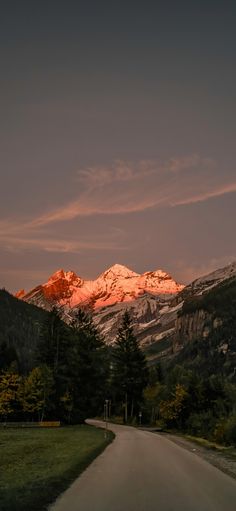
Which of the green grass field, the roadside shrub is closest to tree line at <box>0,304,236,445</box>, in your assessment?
the roadside shrub

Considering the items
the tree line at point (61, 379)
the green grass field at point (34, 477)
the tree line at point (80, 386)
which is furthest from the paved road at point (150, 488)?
the tree line at point (61, 379)

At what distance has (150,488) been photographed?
1609 centimetres

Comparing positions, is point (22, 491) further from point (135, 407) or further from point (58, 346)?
point (135, 407)

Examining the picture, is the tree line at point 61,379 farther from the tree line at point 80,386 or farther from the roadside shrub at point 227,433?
the roadside shrub at point 227,433

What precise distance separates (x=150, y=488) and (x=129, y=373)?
78627 millimetres

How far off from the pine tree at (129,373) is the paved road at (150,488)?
69766 millimetres

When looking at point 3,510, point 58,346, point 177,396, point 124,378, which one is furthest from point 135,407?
point 3,510

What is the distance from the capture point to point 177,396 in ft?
227

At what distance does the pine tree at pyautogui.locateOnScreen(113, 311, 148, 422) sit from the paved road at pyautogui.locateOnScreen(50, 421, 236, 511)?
229 ft

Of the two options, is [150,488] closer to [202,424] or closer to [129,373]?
[202,424]

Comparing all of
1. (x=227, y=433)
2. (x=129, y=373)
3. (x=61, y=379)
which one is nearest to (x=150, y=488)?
(x=227, y=433)

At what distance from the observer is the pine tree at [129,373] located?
306ft

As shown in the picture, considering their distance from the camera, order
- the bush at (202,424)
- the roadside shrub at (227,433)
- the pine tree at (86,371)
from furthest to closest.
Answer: the pine tree at (86,371)
the bush at (202,424)
the roadside shrub at (227,433)

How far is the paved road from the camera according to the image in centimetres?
→ 1300
